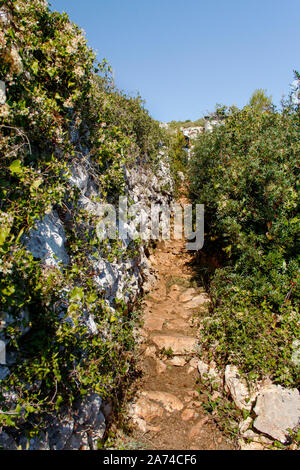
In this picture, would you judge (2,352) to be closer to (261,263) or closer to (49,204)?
(49,204)

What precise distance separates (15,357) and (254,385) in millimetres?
3657

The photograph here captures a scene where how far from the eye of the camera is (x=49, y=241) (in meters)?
3.42

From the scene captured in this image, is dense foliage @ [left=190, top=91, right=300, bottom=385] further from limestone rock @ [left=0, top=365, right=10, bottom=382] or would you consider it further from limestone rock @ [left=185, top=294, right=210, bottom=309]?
limestone rock @ [left=0, top=365, right=10, bottom=382]

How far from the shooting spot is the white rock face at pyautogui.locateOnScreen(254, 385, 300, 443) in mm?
3691

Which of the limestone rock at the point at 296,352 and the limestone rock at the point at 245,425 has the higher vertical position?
the limestone rock at the point at 296,352

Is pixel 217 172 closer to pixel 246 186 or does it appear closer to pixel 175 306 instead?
pixel 246 186

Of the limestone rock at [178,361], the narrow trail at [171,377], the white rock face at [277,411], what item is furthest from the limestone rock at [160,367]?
the white rock face at [277,411]

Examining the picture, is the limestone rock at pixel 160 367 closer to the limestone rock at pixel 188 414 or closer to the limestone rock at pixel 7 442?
the limestone rock at pixel 188 414

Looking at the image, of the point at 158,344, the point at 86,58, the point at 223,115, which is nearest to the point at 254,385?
the point at 158,344

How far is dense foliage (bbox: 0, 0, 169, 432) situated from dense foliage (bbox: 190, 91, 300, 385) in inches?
83.3

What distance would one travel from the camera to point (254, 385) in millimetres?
4254

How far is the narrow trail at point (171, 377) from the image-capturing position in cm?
392

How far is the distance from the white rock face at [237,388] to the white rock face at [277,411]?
7.2 inches

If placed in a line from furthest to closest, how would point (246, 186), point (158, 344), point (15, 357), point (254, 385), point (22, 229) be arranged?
point (246, 186), point (158, 344), point (254, 385), point (22, 229), point (15, 357)
